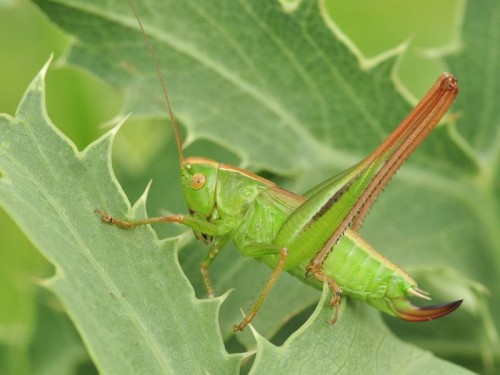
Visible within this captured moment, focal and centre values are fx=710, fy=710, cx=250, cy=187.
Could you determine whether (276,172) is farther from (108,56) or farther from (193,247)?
(108,56)

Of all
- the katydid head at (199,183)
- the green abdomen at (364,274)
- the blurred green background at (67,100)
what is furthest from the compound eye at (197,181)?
the green abdomen at (364,274)

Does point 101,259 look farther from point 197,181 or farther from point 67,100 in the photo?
point 67,100

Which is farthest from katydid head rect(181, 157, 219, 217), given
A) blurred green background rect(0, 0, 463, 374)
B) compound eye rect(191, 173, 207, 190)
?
blurred green background rect(0, 0, 463, 374)

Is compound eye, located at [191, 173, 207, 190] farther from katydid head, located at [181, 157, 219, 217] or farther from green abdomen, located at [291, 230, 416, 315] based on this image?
green abdomen, located at [291, 230, 416, 315]

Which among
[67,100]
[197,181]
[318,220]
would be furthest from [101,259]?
[67,100]

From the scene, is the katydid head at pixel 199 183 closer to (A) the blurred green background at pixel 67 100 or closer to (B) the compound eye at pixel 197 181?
(B) the compound eye at pixel 197 181

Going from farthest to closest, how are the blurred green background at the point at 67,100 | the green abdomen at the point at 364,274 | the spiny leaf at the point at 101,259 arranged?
the blurred green background at the point at 67,100
the green abdomen at the point at 364,274
the spiny leaf at the point at 101,259
